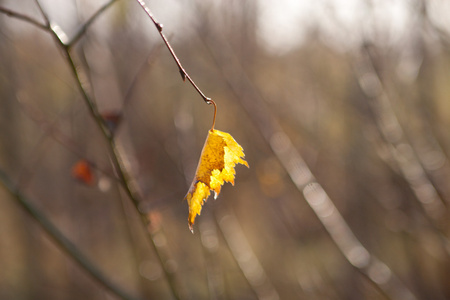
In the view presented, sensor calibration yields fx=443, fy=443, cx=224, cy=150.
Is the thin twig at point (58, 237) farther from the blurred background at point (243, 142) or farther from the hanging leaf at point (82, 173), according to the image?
the hanging leaf at point (82, 173)

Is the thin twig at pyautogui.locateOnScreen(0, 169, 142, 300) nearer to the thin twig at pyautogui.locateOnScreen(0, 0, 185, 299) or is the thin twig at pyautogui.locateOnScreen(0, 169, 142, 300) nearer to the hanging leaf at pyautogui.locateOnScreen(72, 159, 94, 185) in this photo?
the thin twig at pyautogui.locateOnScreen(0, 0, 185, 299)

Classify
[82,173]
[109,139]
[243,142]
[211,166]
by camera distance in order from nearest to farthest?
[211,166] → [109,139] → [82,173] → [243,142]

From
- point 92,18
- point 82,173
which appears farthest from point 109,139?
point 82,173

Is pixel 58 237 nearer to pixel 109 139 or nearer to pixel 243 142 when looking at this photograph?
pixel 109 139

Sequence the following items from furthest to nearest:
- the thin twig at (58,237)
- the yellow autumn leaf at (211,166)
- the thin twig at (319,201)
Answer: the thin twig at (319,201)
the thin twig at (58,237)
the yellow autumn leaf at (211,166)

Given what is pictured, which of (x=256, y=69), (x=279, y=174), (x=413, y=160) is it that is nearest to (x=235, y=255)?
(x=413, y=160)

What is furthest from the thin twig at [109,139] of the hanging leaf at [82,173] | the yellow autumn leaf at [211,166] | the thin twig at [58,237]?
the hanging leaf at [82,173]

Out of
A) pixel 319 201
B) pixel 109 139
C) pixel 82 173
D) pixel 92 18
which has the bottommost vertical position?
pixel 319 201

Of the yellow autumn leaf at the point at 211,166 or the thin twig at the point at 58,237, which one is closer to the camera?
the yellow autumn leaf at the point at 211,166

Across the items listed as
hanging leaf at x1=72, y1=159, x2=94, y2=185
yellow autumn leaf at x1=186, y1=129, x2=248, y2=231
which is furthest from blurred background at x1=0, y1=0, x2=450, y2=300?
yellow autumn leaf at x1=186, y1=129, x2=248, y2=231
